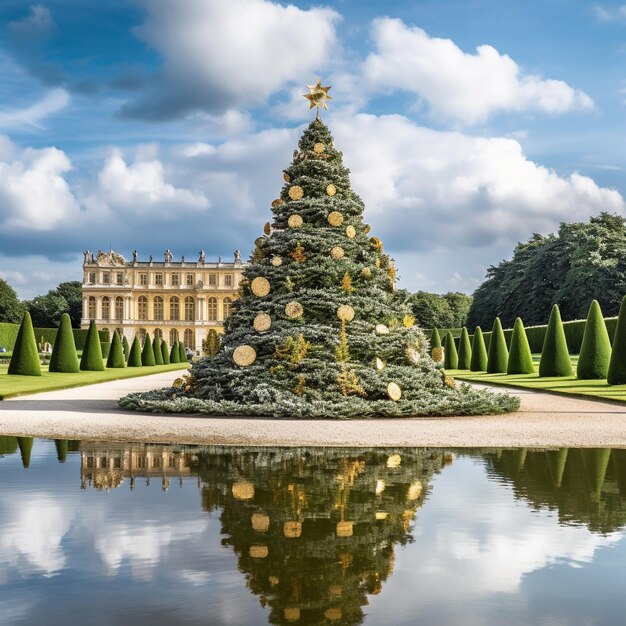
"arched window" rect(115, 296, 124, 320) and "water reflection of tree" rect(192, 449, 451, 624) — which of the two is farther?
"arched window" rect(115, 296, 124, 320)

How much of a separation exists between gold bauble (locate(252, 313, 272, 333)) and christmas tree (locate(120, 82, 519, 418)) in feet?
0.05

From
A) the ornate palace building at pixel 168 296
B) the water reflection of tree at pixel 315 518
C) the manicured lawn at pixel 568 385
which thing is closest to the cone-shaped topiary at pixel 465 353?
the manicured lawn at pixel 568 385

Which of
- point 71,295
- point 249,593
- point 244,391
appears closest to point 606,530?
point 249,593

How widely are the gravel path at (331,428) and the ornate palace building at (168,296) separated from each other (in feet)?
229

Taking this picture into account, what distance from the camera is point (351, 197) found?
41.1 ft

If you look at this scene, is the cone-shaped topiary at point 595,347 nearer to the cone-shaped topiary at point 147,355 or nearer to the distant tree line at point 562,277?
the distant tree line at point 562,277

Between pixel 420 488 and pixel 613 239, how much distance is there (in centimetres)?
3556

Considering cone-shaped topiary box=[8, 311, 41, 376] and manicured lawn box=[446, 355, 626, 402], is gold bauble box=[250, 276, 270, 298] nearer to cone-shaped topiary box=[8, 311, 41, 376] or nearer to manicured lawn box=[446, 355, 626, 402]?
manicured lawn box=[446, 355, 626, 402]

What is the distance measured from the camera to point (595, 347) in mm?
18109

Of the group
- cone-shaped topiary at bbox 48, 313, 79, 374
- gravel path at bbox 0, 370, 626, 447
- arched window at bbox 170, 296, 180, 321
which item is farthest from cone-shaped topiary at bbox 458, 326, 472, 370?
arched window at bbox 170, 296, 180, 321

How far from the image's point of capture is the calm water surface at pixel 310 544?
294cm

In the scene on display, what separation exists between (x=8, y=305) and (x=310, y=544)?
5909 centimetres

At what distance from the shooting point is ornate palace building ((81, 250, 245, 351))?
80.4 meters

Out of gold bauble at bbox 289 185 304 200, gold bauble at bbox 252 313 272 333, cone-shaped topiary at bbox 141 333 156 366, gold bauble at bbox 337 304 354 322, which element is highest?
gold bauble at bbox 289 185 304 200
